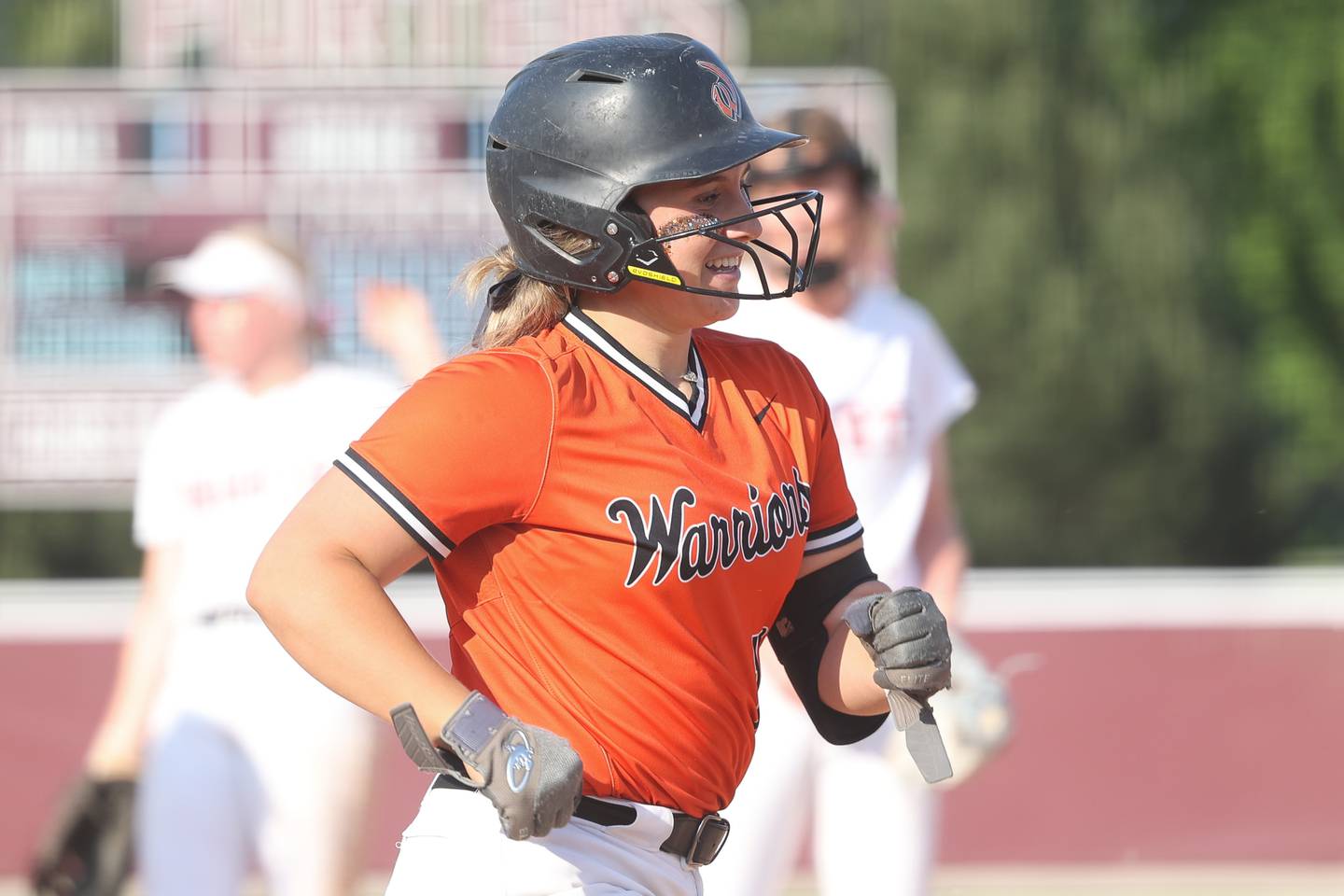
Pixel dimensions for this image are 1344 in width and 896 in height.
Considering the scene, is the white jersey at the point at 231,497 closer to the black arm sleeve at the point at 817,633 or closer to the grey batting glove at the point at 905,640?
the black arm sleeve at the point at 817,633

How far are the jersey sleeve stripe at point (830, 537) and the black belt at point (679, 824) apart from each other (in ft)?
1.56

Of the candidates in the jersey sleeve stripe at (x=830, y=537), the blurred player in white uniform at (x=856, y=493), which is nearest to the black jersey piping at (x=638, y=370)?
the jersey sleeve stripe at (x=830, y=537)

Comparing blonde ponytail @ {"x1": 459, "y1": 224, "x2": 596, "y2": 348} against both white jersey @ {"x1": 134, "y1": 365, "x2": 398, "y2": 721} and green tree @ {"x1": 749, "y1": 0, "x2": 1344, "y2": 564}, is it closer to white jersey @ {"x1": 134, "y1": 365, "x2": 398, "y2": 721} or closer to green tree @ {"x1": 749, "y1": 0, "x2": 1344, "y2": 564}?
white jersey @ {"x1": 134, "y1": 365, "x2": 398, "y2": 721}

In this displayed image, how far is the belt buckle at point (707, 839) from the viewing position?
2699 millimetres

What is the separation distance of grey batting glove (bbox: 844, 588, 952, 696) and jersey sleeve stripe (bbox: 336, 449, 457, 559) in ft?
2.18

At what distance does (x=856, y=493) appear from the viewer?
4590 millimetres

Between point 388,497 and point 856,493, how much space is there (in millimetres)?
2305

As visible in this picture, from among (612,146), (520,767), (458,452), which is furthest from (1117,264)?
(520,767)

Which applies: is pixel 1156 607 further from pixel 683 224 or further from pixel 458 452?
pixel 458 452

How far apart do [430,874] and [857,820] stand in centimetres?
190

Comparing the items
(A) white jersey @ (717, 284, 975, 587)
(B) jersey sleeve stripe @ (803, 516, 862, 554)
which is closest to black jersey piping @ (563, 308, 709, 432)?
(B) jersey sleeve stripe @ (803, 516, 862, 554)

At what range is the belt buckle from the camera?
8.86ft

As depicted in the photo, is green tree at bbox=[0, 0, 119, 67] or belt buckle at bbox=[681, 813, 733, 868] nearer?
belt buckle at bbox=[681, 813, 733, 868]

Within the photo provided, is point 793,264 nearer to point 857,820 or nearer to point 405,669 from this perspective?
point 405,669
